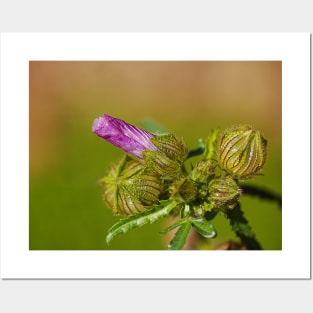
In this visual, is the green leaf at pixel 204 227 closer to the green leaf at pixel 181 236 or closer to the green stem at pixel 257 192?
the green leaf at pixel 181 236

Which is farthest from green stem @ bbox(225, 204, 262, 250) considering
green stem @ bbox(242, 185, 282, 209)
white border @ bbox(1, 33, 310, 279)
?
white border @ bbox(1, 33, 310, 279)

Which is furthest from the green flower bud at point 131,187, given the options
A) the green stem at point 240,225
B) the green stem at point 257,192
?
the green stem at point 257,192

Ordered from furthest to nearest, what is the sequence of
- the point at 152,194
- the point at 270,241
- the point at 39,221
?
1. the point at 39,221
2. the point at 270,241
3. the point at 152,194

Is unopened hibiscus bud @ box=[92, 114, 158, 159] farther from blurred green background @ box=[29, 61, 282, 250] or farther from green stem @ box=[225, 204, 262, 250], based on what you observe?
blurred green background @ box=[29, 61, 282, 250]
